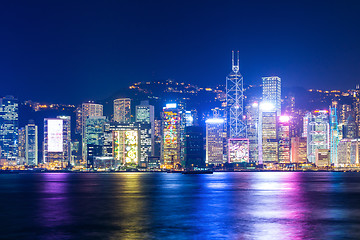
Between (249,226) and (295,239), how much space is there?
9690 millimetres

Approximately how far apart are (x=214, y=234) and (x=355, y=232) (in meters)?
13.6

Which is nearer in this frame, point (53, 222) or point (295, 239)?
point (295, 239)

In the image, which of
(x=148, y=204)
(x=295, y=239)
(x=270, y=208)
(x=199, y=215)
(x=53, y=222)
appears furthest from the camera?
(x=148, y=204)

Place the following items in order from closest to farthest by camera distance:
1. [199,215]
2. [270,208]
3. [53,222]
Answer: [53,222], [199,215], [270,208]

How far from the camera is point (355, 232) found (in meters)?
49.7

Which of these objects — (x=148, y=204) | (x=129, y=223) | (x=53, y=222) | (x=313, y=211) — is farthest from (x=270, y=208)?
(x=53, y=222)

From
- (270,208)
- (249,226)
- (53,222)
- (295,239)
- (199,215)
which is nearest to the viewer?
(295,239)

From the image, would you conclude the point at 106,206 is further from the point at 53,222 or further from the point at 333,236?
the point at 333,236

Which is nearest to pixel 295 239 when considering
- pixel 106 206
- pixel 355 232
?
pixel 355 232

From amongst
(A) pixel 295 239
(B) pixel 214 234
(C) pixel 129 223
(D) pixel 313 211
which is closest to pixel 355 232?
(A) pixel 295 239

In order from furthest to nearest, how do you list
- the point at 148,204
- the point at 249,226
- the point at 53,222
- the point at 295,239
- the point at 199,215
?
1. the point at 148,204
2. the point at 199,215
3. the point at 53,222
4. the point at 249,226
5. the point at 295,239

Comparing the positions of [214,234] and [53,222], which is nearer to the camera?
[214,234]

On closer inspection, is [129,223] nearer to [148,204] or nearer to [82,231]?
[82,231]

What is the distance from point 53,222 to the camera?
57.8 metres
